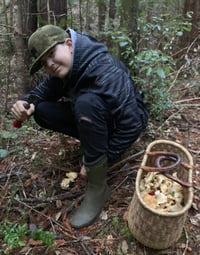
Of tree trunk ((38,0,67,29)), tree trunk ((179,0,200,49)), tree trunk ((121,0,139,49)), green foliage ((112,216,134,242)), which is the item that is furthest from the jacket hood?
tree trunk ((179,0,200,49))

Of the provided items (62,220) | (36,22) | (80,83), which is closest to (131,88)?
(80,83)

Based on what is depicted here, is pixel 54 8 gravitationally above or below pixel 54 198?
above

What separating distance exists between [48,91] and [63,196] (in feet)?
2.67

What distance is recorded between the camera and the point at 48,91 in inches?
103

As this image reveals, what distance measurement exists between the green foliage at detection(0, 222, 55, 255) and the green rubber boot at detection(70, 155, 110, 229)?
23cm

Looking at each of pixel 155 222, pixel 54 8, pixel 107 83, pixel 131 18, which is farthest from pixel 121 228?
pixel 54 8

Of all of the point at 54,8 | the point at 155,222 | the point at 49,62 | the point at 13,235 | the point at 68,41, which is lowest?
the point at 13,235

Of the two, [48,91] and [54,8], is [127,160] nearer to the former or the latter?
[48,91]

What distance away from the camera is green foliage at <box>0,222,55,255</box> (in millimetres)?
1964

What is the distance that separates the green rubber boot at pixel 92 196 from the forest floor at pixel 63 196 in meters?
0.06

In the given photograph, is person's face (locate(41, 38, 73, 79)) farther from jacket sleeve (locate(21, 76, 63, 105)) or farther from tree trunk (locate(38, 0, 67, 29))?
tree trunk (locate(38, 0, 67, 29))

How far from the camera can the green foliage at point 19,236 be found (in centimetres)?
196

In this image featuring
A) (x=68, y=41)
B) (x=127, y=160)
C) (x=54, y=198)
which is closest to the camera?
(x=68, y=41)

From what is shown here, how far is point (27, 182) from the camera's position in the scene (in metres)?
2.58
